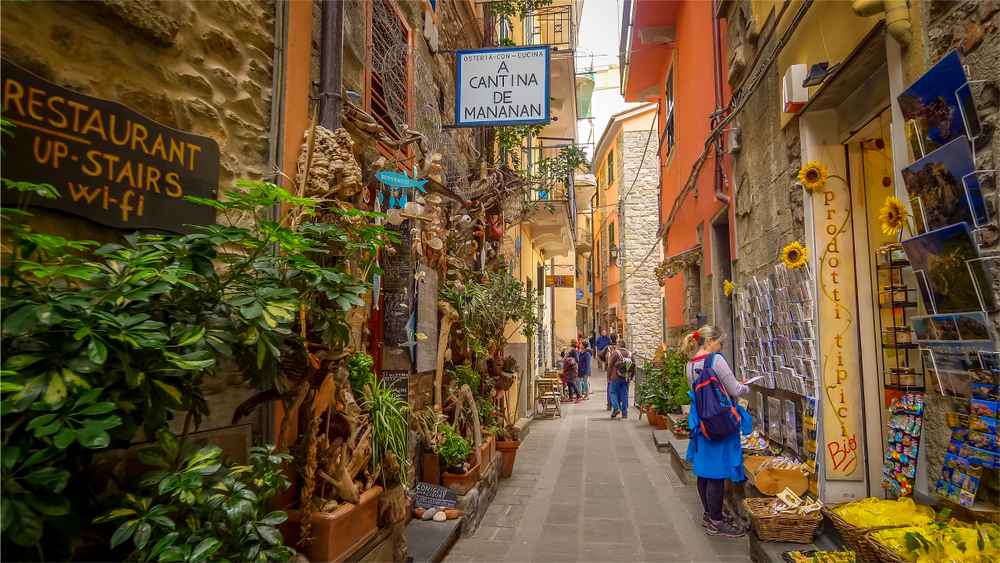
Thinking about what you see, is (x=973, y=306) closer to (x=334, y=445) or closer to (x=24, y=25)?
(x=334, y=445)

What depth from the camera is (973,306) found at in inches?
99.6

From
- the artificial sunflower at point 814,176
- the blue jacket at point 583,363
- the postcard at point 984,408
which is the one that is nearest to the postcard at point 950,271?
the postcard at point 984,408

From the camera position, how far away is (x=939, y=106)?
264 cm

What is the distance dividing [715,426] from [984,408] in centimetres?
219

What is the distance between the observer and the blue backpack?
4.54 metres

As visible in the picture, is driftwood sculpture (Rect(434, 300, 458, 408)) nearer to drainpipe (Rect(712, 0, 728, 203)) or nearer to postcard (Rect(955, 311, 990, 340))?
drainpipe (Rect(712, 0, 728, 203))

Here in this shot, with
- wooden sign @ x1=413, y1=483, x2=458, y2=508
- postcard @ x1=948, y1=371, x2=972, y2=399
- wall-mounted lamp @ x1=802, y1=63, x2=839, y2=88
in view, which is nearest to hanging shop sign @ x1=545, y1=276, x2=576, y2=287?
wooden sign @ x1=413, y1=483, x2=458, y2=508

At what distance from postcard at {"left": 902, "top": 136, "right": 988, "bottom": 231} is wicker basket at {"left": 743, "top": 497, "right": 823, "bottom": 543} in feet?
7.04

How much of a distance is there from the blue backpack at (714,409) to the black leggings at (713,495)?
47 cm

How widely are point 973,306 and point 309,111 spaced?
375cm

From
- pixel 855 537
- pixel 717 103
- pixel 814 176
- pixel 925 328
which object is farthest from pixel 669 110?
pixel 855 537

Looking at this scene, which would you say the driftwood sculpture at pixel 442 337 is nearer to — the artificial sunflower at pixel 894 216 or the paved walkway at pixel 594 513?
the paved walkway at pixel 594 513

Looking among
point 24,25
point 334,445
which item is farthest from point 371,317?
point 24,25

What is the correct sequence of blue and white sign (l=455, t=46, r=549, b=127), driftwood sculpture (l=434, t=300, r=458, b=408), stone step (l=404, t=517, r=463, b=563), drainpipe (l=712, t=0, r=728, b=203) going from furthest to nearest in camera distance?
1. drainpipe (l=712, t=0, r=728, b=203)
2. driftwood sculpture (l=434, t=300, r=458, b=408)
3. blue and white sign (l=455, t=46, r=549, b=127)
4. stone step (l=404, t=517, r=463, b=563)
